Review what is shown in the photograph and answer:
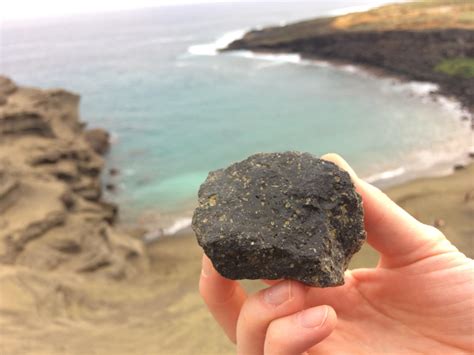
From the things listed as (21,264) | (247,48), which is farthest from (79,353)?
(247,48)

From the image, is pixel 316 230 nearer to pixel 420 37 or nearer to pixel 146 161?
pixel 146 161

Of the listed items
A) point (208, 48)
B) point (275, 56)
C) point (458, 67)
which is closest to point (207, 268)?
point (458, 67)

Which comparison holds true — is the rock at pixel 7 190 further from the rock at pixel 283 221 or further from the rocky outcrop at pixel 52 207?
the rock at pixel 283 221

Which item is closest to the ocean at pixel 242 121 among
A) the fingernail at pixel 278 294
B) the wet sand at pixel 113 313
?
the wet sand at pixel 113 313

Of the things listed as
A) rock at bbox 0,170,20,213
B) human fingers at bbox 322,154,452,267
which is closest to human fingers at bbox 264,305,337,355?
human fingers at bbox 322,154,452,267

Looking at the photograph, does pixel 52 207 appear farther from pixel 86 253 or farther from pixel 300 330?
pixel 300 330
